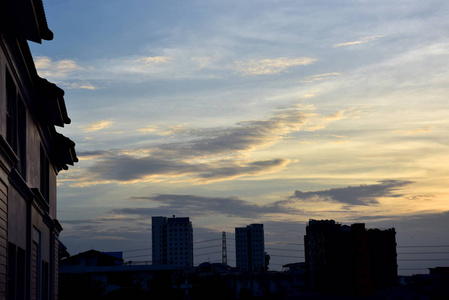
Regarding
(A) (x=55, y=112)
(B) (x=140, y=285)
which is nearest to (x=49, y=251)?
(A) (x=55, y=112)

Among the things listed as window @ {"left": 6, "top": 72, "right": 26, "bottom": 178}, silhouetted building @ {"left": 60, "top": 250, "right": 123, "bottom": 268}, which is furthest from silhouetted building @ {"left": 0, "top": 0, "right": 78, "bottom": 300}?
silhouetted building @ {"left": 60, "top": 250, "right": 123, "bottom": 268}

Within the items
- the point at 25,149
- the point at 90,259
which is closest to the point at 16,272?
the point at 25,149

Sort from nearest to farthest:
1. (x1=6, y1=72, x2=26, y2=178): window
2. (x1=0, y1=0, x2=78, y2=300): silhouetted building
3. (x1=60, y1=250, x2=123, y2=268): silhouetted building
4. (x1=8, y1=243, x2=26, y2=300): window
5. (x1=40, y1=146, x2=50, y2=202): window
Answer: (x1=0, y1=0, x2=78, y2=300): silhouetted building → (x1=6, y1=72, x2=26, y2=178): window → (x1=8, y1=243, x2=26, y2=300): window → (x1=40, y1=146, x2=50, y2=202): window → (x1=60, y1=250, x2=123, y2=268): silhouetted building

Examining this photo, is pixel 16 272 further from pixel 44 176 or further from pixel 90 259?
pixel 90 259

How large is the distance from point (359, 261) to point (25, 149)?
128941 mm

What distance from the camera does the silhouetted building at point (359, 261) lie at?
138000 mm

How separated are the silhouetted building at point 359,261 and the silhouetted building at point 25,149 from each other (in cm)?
12099

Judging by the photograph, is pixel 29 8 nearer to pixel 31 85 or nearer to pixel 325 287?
pixel 31 85

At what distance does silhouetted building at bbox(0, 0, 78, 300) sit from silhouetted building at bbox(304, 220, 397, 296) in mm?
120989

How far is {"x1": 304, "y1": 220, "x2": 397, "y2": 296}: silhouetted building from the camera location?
138 meters

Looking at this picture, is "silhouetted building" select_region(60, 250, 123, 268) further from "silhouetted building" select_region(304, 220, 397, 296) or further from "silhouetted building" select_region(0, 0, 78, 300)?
"silhouetted building" select_region(0, 0, 78, 300)

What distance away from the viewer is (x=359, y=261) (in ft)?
455

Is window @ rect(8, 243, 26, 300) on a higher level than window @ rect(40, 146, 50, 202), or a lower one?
lower

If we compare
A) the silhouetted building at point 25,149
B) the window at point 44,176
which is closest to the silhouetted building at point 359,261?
the silhouetted building at point 25,149
